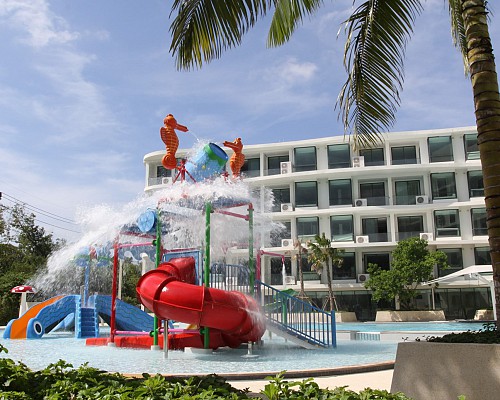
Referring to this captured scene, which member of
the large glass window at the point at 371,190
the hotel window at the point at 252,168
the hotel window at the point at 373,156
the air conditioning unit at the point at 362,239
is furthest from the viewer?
the hotel window at the point at 252,168

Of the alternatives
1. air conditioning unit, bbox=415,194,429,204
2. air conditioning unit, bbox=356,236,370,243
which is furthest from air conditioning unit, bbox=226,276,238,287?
air conditioning unit, bbox=415,194,429,204

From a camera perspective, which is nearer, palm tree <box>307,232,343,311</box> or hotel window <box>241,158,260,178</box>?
palm tree <box>307,232,343,311</box>

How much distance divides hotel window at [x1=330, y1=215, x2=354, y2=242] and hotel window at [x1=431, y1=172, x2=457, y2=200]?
252 inches

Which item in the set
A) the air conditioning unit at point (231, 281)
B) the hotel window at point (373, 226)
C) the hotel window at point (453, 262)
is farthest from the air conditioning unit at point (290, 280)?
the air conditioning unit at point (231, 281)

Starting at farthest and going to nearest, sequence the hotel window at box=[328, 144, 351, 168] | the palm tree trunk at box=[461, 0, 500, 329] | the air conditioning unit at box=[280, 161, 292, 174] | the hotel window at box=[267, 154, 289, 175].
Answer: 1. the hotel window at box=[267, 154, 289, 175]
2. the air conditioning unit at box=[280, 161, 292, 174]
3. the hotel window at box=[328, 144, 351, 168]
4. the palm tree trunk at box=[461, 0, 500, 329]

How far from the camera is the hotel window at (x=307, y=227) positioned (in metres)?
40.4

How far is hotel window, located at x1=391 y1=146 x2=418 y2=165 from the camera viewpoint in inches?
1588

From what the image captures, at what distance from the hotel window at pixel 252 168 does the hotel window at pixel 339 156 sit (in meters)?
5.92

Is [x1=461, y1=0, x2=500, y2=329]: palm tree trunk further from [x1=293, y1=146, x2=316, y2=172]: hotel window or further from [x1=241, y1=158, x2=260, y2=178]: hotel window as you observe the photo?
[x1=241, y1=158, x2=260, y2=178]: hotel window

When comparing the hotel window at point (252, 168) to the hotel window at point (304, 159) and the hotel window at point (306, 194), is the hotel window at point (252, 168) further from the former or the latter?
the hotel window at point (306, 194)

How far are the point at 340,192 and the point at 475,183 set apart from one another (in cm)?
974

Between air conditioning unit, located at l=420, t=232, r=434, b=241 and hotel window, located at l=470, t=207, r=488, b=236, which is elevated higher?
hotel window, located at l=470, t=207, r=488, b=236

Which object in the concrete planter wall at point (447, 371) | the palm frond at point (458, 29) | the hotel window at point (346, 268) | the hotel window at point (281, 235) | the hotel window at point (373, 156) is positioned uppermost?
the hotel window at point (373, 156)

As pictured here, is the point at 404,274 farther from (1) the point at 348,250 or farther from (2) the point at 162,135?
(2) the point at 162,135
